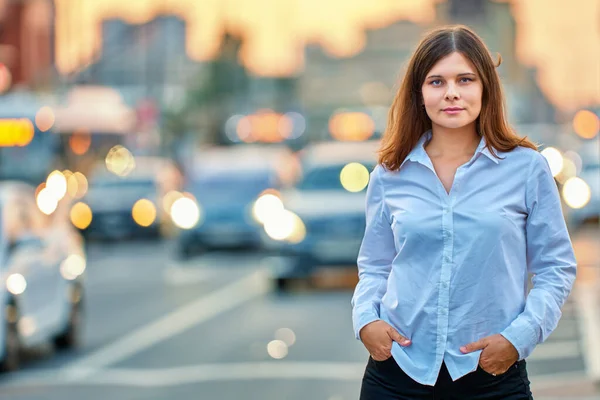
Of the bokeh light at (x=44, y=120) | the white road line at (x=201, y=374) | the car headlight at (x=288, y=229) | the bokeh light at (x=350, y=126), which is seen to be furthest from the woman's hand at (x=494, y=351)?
the bokeh light at (x=350, y=126)

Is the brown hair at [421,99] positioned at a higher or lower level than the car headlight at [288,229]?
higher

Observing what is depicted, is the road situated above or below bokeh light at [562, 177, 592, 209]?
above

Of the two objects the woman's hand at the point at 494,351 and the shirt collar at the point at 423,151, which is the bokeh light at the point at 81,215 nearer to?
the shirt collar at the point at 423,151

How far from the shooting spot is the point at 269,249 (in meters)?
19.2

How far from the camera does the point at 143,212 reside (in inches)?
1319

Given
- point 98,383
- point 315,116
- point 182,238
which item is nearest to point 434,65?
point 98,383

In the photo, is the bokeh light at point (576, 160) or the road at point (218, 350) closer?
the road at point (218, 350)

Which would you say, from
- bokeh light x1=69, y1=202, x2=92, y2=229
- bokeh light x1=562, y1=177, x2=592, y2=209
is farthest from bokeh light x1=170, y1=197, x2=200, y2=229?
bokeh light x1=562, y1=177, x2=592, y2=209

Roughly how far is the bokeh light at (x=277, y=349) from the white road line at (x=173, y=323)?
3.87ft

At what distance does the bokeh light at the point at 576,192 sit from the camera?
107 ft

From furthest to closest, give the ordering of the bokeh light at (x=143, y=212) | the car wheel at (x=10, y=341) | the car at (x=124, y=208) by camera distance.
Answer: the bokeh light at (x=143, y=212) < the car at (x=124, y=208) < the car wheel at (x=10, y=341)

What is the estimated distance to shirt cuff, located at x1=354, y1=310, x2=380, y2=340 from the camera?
4289mm

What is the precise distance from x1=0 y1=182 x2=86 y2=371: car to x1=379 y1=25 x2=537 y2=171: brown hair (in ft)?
25.5

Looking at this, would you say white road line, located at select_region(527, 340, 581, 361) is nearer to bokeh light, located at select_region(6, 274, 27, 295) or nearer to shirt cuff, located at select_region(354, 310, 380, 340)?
bokeh light, located at select_region(6, 274, 27, 295)
